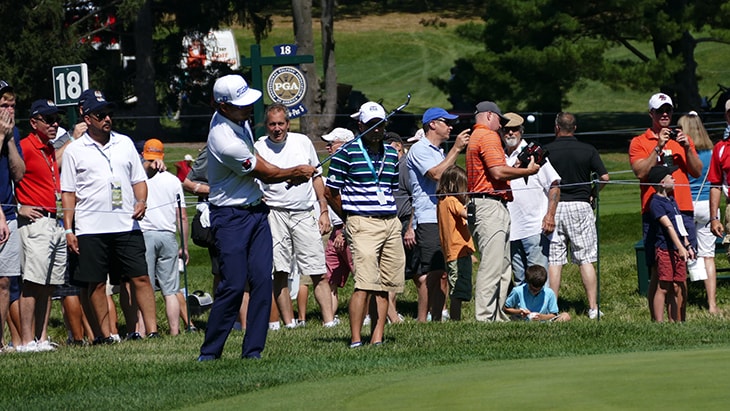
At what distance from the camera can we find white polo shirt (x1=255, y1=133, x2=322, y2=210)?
11.7 metres

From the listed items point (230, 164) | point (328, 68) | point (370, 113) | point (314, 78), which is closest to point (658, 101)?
point (370, 113)

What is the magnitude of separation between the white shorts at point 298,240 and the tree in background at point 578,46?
23.3m

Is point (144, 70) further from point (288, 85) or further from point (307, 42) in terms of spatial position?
point (288, 85)

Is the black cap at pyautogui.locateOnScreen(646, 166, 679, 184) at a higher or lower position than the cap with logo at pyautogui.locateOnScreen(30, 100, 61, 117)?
lower

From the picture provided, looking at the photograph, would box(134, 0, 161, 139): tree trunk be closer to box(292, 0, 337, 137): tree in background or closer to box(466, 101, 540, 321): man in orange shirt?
box(292, 0, 337, 137): tree in background

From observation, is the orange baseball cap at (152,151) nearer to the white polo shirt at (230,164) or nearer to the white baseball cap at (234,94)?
the white polo shirt at (230,164)

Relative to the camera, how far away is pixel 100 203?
34.9 feet

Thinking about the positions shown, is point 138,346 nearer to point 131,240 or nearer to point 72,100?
point 131,240

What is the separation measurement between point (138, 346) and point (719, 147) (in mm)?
5197

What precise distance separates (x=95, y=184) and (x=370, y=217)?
97.9 inches

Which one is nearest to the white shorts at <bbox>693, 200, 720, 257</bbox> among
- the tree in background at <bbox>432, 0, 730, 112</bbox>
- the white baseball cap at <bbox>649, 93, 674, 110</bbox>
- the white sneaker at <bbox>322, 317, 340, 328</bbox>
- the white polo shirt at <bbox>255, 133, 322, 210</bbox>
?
the white baseball cap at <bbox>649, 93, 674, 110</bbox>

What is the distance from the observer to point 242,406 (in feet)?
23.2

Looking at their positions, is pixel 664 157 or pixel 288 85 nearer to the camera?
pixel 664 157

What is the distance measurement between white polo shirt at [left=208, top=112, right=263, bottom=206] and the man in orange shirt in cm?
292
